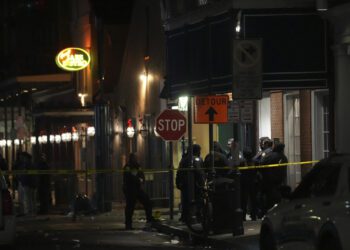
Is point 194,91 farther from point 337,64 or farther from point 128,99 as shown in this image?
point 128,99

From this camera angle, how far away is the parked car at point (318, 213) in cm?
1127

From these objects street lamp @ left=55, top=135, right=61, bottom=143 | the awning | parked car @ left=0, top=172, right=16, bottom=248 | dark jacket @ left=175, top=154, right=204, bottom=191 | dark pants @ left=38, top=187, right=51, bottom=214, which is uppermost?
the awning

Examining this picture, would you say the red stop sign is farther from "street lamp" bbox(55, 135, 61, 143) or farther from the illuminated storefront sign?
"street lamp" bbox(55, 135, 61, 143)

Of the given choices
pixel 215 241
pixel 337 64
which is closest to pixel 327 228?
pixel 215 241

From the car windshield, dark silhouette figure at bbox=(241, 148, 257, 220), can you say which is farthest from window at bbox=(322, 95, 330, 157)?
the car windshield

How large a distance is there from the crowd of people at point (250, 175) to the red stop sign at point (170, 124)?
592 millimetres

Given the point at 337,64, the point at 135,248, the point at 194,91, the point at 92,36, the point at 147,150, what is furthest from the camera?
the point at 92,36

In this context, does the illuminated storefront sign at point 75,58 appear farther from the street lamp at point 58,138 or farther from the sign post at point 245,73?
the sign post at point 245,73

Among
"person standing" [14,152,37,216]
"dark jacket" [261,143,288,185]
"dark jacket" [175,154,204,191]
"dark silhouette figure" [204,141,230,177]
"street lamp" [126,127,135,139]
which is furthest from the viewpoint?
"street lamp" [126,127,135,139]

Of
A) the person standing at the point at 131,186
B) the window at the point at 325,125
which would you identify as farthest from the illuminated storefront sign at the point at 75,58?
the window at the point at 325,125

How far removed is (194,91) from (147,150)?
7.40 m

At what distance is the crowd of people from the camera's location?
862 inches

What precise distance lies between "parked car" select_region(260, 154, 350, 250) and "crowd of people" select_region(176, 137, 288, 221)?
8.07m

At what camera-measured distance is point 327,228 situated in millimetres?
11484
